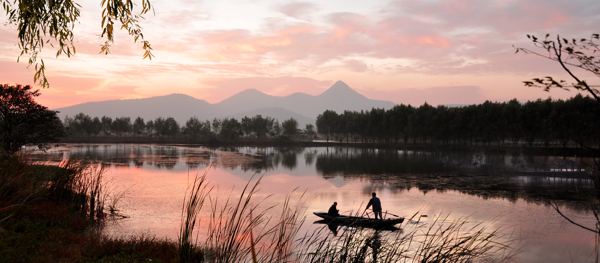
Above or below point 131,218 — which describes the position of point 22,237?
above

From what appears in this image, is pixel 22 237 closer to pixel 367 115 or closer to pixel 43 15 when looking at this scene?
pixel 43 15

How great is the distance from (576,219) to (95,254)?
23.1m

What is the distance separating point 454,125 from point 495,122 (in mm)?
9236

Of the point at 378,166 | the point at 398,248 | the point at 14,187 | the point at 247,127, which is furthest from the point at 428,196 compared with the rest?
the point at 247,127

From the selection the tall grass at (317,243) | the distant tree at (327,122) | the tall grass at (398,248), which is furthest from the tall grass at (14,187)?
the distant tree at (327,122)

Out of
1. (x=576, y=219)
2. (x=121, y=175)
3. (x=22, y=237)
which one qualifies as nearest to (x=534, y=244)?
(x=576, y=219)

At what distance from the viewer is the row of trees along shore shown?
203 feet

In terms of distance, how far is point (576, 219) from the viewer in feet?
62.9

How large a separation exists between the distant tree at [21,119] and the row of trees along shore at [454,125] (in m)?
39.7

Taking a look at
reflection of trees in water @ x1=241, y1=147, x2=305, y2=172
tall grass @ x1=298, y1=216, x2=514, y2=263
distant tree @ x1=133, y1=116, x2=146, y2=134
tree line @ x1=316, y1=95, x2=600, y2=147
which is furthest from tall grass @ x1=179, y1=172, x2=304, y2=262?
distant tree @ x1=133, y1=116, x2=146, y2=134

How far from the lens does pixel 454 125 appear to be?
3177 inches

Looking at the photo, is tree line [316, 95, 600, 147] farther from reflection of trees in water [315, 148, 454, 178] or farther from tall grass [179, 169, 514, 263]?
tall grass [179, 169, 514, 263]

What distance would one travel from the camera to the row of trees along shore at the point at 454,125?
61938 mm

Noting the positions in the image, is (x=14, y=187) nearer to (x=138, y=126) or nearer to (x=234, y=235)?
(x=234, y=235)
